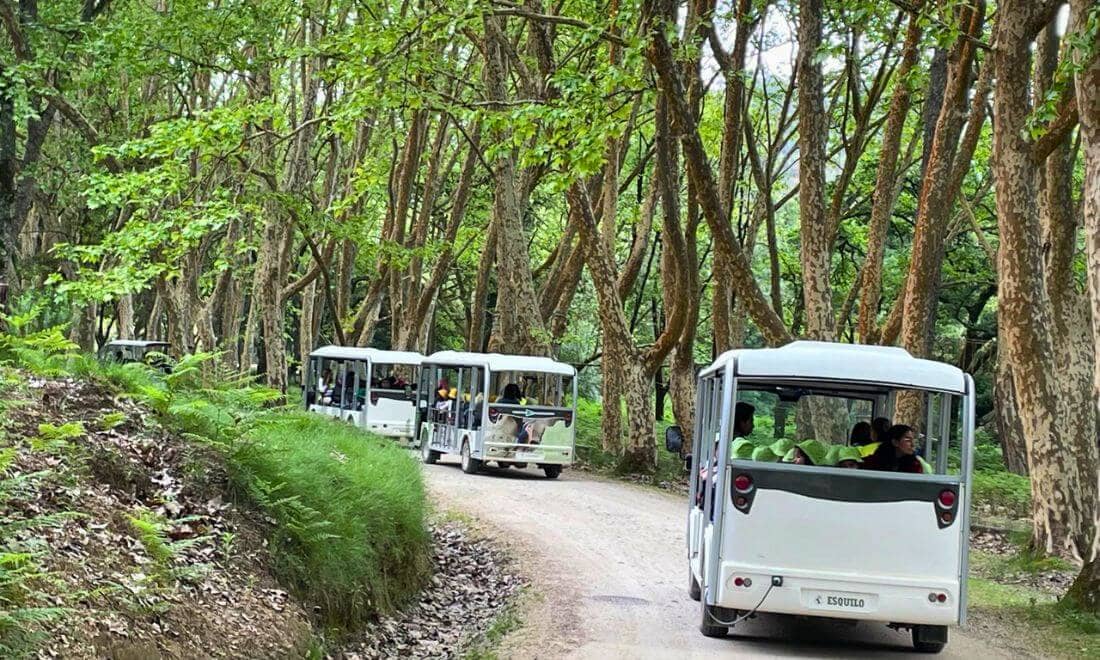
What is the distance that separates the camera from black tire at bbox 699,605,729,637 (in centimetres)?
1028

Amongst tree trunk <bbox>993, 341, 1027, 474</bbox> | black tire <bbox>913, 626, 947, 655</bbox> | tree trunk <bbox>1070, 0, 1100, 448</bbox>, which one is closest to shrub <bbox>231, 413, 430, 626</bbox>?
black tire <bbox>913, 626, 947, 655</bbox>

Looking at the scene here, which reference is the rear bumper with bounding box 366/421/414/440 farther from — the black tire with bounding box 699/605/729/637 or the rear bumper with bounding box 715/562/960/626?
the rear bumper with bounding box 715/562/960/626

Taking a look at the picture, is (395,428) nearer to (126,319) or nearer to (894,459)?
(126,319)

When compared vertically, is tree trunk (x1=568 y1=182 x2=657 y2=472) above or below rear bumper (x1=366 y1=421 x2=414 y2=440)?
above

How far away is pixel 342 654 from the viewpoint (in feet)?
32.1

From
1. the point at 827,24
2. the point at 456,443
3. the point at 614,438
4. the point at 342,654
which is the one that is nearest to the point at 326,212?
the point at 456,443

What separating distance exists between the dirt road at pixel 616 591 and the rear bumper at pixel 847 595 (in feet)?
1.67

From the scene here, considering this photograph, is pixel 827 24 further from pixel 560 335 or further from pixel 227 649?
pixel 227 649

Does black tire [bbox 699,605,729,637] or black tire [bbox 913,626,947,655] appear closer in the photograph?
black tire [bbox 913,626,947,655]

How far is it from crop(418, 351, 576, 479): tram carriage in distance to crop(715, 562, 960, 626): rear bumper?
585 inches

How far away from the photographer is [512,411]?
2433 centimetres

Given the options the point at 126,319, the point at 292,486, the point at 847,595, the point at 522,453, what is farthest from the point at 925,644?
the point at 126,319

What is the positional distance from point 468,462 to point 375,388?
5660mm

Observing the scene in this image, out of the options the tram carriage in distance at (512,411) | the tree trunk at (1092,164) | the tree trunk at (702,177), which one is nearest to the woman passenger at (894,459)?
the tree trunk at (1092,164)
